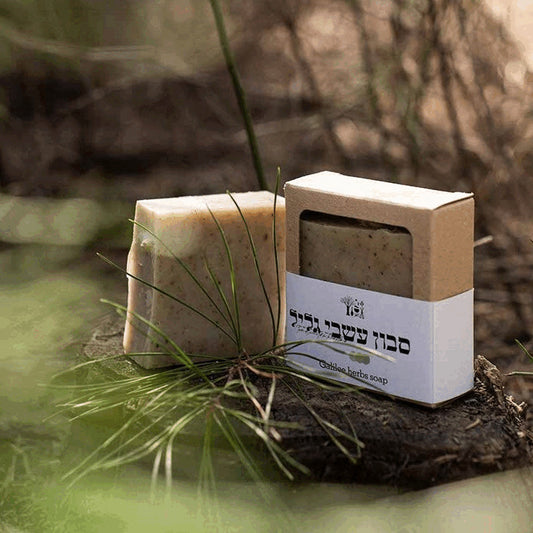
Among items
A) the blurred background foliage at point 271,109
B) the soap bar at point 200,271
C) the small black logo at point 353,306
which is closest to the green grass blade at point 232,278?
the soap bar at point 200,271

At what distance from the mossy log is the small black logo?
9 cm

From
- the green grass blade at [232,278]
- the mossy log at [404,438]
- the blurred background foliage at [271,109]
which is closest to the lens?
the mossy log at [404,438]

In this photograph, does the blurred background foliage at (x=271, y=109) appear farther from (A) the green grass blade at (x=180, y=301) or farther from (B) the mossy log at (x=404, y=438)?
(B) the mossy log at (x=404, y=438)

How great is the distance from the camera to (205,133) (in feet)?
9.06

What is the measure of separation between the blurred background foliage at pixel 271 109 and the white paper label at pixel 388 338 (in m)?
0.53

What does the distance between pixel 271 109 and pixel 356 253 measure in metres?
1.54

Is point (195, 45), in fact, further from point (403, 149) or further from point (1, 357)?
point (1, 357)

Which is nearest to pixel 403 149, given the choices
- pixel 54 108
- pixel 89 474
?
pixel 54 108

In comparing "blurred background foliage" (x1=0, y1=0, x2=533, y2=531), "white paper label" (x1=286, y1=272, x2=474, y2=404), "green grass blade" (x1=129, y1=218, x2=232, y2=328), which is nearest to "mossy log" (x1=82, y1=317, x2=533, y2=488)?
"white paper label" (x1=286, y1=272, x2=474, y2=404)

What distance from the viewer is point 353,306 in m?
1.24

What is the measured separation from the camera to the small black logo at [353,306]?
4.05ft

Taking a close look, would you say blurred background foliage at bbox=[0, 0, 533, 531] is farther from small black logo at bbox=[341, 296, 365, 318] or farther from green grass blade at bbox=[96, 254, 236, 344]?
small black logo at bbox=[341, 296, 365, 318]

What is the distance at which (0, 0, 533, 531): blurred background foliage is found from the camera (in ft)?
7.14

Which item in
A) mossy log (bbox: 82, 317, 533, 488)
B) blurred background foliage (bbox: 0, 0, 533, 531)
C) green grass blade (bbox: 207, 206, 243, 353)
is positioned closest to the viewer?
mossy log (bbox: 82, 317, 533, 488)
